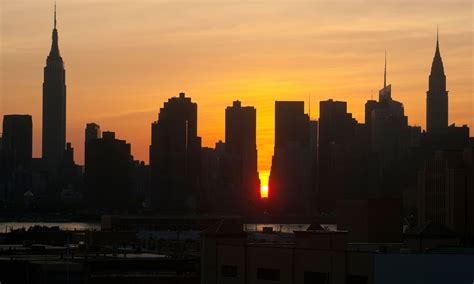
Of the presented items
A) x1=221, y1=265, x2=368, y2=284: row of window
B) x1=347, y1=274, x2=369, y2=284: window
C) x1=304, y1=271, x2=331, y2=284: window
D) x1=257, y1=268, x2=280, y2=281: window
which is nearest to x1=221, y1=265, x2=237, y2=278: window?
x1=221, y1=265, x2=368, y2=284: row of window

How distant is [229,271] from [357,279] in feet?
38.8

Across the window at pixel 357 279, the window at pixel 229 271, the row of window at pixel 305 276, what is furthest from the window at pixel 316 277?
the window at pixel 229 271

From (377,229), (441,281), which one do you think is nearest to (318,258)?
(441,281)

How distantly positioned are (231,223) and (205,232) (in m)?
2.75

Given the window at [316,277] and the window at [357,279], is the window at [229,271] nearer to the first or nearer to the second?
the window at [316,277]

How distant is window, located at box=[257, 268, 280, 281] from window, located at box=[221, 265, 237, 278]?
92.0 inches

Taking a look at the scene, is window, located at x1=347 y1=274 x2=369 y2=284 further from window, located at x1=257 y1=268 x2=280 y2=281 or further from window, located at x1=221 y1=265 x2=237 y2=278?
window, located at x1=221 y1=265 x2=237 y2=278

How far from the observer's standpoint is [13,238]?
633 ft

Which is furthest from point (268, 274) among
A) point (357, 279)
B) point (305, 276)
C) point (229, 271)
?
point (357, 279)

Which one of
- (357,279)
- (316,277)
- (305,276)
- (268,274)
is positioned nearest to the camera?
(357,279)

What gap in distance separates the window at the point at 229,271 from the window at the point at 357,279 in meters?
10.2

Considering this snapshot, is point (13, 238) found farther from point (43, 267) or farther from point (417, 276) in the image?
point (417, 276)

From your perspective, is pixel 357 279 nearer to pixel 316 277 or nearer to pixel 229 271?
pixel 316 277

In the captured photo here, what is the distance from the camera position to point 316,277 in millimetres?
73125
